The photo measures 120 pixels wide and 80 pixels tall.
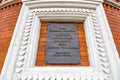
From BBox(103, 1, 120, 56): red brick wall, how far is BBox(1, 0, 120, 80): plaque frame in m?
0.23

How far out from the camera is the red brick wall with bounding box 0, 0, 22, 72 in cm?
264

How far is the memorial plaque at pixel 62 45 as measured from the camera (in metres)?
2.44

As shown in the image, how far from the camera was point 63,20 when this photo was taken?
3.12 meters

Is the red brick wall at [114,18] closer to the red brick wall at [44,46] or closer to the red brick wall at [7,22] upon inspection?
the red brick wall at [44,46]

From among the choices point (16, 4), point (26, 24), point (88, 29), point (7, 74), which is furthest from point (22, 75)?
point (16, 4)

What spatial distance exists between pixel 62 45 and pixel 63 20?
717 millimetres

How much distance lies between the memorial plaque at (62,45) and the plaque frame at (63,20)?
7.7 inches

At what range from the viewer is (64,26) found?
3016mm

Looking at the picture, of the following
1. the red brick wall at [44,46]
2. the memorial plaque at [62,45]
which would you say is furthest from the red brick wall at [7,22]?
the memorial plaque at [62,45]

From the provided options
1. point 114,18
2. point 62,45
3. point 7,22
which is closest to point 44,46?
point 62,45

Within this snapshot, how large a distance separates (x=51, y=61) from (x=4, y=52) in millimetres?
864

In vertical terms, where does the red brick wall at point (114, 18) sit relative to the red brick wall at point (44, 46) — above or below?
above

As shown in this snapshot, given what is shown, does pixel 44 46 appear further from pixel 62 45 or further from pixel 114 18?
pixel 114 18

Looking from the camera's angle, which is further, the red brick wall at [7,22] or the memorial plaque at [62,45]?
the red brick wall at [7,22]
